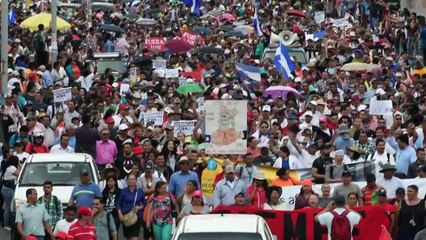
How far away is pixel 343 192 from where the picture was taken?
24.5 m

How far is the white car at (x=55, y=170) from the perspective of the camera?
86.4 ft

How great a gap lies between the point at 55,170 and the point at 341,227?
5297mm

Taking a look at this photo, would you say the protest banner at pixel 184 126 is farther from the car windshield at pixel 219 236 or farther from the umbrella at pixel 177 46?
the umbrella at pixel 177 46

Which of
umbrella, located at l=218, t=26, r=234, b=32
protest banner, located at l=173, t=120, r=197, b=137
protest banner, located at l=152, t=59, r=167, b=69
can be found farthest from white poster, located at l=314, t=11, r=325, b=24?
protest banner, located at l=173, t=120, r=197, b=137

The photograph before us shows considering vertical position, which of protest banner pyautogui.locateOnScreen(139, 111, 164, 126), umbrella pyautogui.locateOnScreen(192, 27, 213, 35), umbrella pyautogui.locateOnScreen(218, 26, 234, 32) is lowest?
umbrella pyautogui.locateOnScreen(218, 26, 234, 32)

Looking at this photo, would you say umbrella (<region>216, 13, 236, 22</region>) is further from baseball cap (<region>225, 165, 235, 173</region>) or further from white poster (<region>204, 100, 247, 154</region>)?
baseball cap (<region>225, 165, 235, 173</region>)

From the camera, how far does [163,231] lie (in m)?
24.3

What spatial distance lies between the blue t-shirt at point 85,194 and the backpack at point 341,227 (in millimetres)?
3361

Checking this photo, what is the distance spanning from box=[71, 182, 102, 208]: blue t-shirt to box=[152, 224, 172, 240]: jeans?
91cm

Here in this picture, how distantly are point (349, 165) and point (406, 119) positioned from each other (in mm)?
4817

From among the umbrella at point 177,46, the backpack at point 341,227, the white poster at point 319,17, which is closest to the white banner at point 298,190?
the backpack at point 341,227

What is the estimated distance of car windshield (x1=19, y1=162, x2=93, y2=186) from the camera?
2645 cm

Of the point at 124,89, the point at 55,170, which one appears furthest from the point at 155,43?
the point at 55,170

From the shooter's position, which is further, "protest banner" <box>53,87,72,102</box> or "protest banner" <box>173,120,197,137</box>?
"protest banner" <box>53,87,72,102</box>
